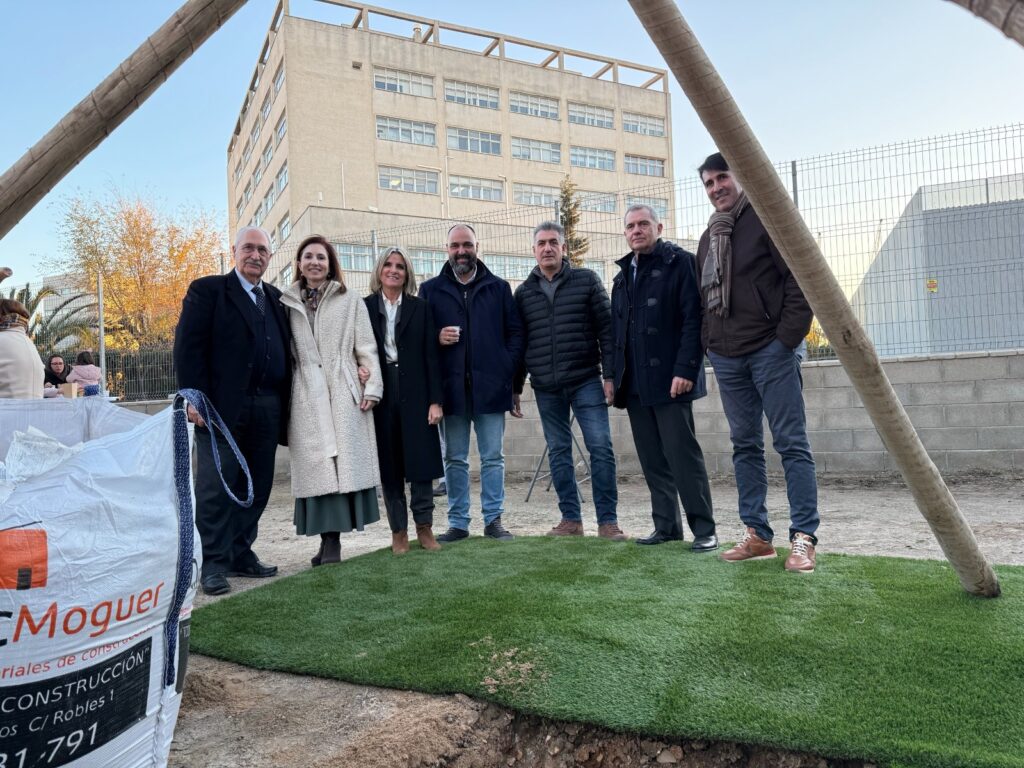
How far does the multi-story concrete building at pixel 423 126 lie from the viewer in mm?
35031

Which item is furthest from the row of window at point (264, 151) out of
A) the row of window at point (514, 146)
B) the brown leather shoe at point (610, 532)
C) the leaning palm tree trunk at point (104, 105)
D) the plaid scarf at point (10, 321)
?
the leaning palm tree trunk at point (104, 105)

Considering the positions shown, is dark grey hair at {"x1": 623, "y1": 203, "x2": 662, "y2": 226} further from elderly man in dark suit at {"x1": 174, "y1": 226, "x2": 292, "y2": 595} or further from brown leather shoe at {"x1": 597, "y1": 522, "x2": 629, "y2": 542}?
elderly man in dark suit at {"x1": 174, "y1": 226, "x2": 292, "y2": 595}

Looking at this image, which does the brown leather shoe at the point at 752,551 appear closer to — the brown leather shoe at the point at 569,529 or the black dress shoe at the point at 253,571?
the brown leather shoe at the point at 569,529

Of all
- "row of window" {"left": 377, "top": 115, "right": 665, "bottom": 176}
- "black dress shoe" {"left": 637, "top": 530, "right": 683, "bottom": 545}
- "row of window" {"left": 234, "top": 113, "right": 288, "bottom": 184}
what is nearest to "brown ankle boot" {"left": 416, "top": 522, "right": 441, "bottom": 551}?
"black dress shoe" {"left": 637, "top": 530, "right": 683, "bottom": 545}

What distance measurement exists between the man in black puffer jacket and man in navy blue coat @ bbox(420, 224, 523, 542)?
Result: 20cm

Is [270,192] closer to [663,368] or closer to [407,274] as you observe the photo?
[407,274]

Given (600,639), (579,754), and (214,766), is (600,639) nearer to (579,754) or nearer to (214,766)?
(579,754)

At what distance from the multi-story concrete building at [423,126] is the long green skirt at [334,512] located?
83.6 ft

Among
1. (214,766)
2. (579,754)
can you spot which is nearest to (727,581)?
(579,754)

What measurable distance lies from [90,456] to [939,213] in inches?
312

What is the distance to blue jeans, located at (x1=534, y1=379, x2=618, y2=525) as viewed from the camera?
494 cm

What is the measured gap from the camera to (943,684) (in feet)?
7.76

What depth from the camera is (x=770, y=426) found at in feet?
12.5

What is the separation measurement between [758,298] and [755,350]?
0.27m
